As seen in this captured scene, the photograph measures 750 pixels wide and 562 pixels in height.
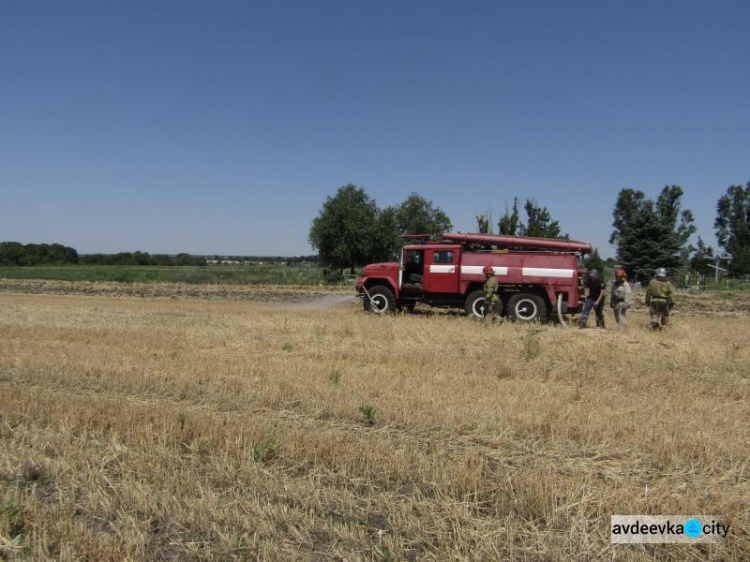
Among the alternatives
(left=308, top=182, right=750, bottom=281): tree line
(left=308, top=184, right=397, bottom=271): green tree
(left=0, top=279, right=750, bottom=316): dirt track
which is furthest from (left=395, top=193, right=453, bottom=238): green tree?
(left=0, top=279, right=750, bottom=316): dirt track

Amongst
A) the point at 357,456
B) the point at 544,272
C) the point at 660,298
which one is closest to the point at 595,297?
the point at 660,298

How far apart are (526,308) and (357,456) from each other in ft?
38.8

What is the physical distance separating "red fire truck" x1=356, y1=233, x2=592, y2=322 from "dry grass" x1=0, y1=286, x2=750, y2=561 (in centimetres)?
630

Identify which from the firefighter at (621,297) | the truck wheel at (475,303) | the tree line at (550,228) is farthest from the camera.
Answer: the tree line at (550,228)

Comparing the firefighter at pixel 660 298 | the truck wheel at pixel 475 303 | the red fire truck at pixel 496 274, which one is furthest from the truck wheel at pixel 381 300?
the firefighter at pixel 660 298

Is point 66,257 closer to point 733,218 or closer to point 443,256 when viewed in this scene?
point 443,256

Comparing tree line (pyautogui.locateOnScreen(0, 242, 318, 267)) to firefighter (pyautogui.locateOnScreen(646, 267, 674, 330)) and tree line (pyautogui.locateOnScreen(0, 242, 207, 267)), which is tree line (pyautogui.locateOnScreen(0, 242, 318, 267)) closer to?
tree line (pyautogui.locateOnScreen(0, 242, 207, 267))

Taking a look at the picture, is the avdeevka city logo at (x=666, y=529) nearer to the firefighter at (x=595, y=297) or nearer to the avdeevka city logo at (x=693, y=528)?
the avdeevka city logo at (x=693, y=528)

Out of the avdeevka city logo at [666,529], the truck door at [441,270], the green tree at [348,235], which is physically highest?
the green tree at [348,235]

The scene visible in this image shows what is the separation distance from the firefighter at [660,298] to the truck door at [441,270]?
5.41 meters

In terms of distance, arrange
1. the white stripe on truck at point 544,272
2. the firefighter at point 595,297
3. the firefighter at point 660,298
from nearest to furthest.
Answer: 1. the firefighter at point 660,298
2. the firefighter at point 595,297
3. the white stripe on truck at point 544,272

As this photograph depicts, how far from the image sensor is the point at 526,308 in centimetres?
1482

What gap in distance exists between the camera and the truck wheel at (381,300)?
52.6 ft

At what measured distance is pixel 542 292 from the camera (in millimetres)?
14898
